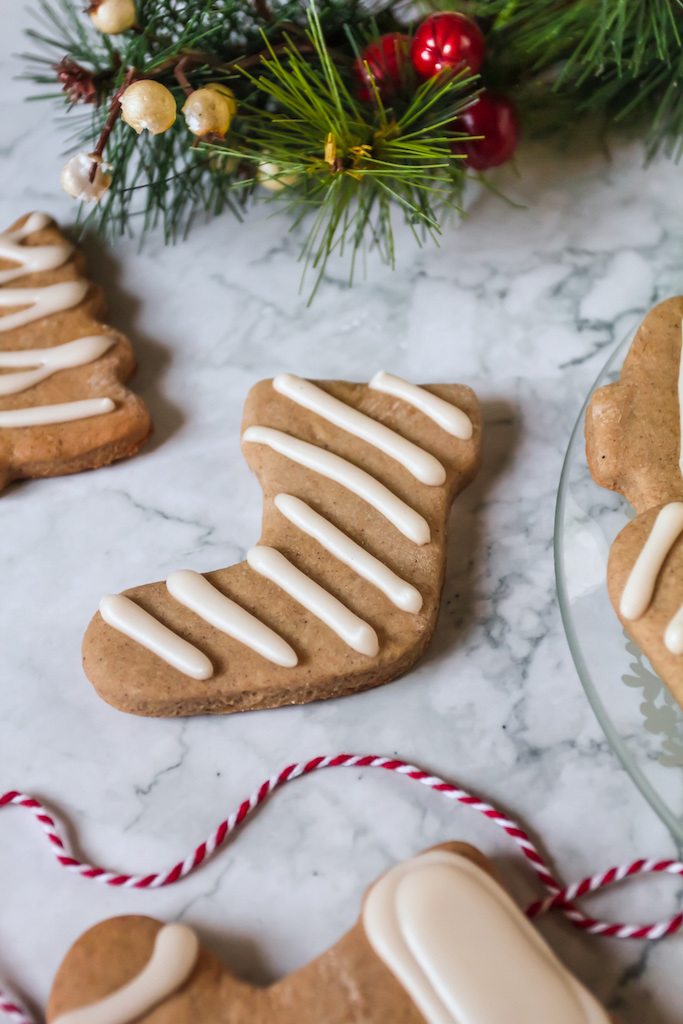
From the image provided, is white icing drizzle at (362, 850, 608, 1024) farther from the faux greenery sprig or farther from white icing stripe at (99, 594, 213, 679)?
the faux greenery sprig

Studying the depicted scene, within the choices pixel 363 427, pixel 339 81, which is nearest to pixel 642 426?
pixel 363 427

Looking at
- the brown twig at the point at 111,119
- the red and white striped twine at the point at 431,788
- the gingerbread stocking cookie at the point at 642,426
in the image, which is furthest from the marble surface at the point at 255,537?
→ the brown twig at the point at 111,119

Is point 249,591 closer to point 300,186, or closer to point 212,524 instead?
point 212,524

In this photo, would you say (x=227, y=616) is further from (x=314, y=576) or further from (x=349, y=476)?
(x=349, y=476)

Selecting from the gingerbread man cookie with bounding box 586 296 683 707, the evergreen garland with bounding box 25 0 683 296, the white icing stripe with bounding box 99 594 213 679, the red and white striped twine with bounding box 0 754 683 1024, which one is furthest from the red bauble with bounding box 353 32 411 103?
the red and white striped twine with bounding box 0 754 683 1024

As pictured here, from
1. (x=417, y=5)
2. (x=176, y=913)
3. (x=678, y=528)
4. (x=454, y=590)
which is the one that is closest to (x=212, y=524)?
(x=454, y=590)
